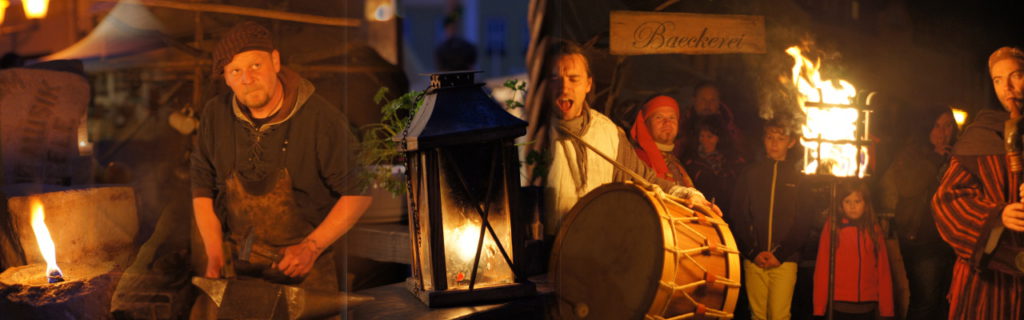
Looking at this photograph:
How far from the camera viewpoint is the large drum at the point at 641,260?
4348 millimetres

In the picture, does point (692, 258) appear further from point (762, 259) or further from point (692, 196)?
point (762, 259)

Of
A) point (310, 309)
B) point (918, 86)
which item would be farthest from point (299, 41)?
point (918, 86)

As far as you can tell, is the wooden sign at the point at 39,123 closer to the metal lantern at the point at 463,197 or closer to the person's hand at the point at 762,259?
the metal lantern at the point at 463,197

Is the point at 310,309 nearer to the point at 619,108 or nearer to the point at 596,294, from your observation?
the point at 596,294

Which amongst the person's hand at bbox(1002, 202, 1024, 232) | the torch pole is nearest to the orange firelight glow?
the torch pole

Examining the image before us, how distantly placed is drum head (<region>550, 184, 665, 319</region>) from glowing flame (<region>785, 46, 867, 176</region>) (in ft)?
3.33

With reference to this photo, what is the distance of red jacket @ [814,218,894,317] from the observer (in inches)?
193

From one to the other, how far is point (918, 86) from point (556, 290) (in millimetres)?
2260

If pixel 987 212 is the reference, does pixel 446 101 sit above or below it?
above

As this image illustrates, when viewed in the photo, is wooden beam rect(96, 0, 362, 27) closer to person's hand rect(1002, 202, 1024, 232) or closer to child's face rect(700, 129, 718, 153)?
child's face rect(700, 129, 718, 153)

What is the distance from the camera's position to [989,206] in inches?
190

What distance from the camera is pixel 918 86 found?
4.90m

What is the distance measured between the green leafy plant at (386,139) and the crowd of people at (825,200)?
793mm

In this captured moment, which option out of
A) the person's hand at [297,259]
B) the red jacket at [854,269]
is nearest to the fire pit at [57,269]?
the person's hand at [297,259]
